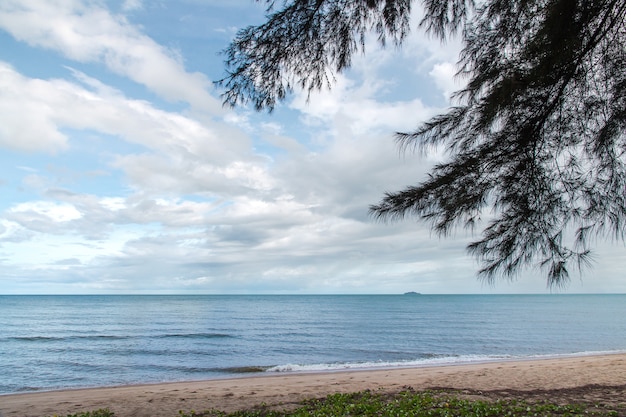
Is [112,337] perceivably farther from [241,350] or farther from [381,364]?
[381,364]

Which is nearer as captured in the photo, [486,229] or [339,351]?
[486,229]

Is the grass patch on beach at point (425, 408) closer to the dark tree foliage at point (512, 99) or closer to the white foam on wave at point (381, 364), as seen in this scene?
the dark tree foliage at point (512, 99)

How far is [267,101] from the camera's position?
4.50 meters

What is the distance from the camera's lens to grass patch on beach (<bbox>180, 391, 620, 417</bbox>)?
6660 millimetres

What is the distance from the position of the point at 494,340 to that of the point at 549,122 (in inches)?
1203

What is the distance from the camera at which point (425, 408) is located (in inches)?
279

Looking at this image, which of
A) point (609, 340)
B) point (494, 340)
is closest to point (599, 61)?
point (494, 340)

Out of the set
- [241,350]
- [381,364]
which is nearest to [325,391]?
[381,364]

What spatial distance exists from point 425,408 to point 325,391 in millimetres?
4838

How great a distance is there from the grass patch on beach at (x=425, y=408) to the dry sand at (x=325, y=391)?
0.94 m

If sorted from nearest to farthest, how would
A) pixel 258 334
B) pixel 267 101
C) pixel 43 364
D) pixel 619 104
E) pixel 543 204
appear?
1. pixel 619 104
2. pixel 543 204
3. pixel 267 101
4. pixel 43 364
5. pixel 258 334

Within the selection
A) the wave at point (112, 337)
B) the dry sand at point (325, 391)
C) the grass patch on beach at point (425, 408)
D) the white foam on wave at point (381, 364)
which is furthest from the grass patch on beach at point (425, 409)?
the wave at point (112, 337)

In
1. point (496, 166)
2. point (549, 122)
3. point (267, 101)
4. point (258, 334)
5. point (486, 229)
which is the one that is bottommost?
point (258, 334)

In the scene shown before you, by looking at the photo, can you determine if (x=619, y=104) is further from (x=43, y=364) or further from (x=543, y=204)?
(x=43, y=364)
